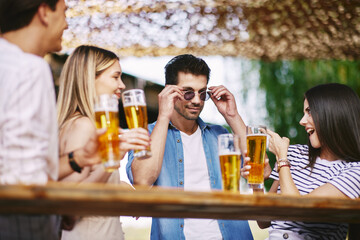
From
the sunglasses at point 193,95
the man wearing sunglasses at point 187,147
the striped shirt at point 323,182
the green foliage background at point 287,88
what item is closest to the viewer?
the striped shirt at point 323,182

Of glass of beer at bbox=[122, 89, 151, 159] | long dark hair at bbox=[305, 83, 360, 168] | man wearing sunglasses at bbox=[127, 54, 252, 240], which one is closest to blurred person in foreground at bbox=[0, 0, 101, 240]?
glass of beer at bbox=[122, 89, 151, 159]

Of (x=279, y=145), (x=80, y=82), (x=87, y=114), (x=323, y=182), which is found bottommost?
(x=323, y=182)

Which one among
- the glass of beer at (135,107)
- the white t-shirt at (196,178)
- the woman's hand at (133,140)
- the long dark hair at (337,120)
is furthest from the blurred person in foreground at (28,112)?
the long dark hair at (337,120)

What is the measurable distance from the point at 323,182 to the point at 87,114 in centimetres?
125

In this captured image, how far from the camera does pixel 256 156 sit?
76.9 inches

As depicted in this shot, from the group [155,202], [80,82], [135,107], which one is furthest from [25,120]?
[80,82]

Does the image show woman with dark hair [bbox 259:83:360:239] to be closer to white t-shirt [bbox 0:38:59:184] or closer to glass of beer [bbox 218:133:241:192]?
glass of beer [bbox 218:133:241:192]

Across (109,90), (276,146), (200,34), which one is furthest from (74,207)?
(200,34)

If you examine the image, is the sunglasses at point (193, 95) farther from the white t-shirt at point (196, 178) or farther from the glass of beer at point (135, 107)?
the glass of beer at point (135, 107)

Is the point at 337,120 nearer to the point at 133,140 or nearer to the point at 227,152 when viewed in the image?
the point at 227,152

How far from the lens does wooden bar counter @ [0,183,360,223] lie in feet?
3.74

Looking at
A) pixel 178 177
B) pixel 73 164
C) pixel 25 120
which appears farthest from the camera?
pixel 178 177

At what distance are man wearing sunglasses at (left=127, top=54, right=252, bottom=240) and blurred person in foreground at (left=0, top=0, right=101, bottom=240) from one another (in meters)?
0.88

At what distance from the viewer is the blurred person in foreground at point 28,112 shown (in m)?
1.24
